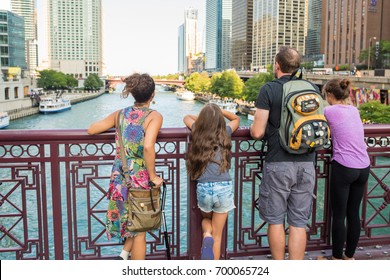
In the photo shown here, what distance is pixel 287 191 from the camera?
415 centimetres

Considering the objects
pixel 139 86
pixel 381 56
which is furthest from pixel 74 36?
pixel 139 86

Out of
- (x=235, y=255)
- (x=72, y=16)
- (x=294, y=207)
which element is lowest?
(x=235, y=255)

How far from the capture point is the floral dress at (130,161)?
393cm

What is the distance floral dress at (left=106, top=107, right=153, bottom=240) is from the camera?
3.93 m

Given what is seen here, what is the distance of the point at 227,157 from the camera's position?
4.06m

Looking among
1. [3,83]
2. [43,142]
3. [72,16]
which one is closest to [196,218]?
[43,142]

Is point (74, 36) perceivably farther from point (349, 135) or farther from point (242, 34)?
point (349, 135)

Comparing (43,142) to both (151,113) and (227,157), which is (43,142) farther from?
(227,157)

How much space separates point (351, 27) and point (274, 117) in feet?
327

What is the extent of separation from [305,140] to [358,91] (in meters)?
60.4

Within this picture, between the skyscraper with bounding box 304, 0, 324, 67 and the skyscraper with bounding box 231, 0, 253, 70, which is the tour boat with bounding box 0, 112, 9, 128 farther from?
the skyscraper with bounding box 231, 0, 253, 70

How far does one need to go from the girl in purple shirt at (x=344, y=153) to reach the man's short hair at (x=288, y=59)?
0.61m

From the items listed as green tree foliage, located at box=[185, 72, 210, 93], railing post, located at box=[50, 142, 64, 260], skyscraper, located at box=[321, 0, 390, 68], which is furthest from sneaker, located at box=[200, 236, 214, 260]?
green tree foliage, located at box=[185, 72, 210, 93]

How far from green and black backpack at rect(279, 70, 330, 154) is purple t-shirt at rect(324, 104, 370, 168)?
1.47ft
